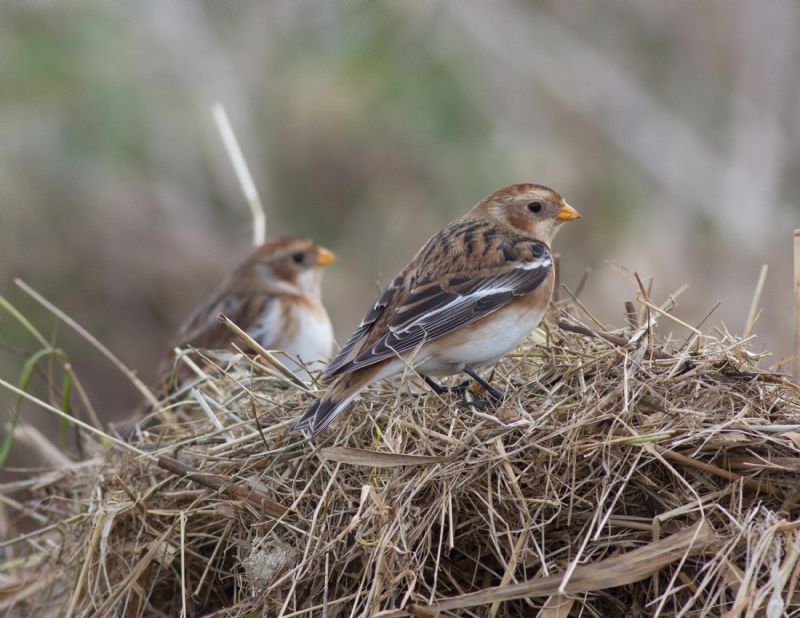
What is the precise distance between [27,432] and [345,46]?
6.21m

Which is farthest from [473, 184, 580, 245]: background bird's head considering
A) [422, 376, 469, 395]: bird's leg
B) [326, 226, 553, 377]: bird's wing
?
[422, 376, 469, 395]: bird's leg

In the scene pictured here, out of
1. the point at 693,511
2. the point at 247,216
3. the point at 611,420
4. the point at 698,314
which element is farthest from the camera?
the point at 247,216

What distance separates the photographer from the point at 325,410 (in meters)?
3.45

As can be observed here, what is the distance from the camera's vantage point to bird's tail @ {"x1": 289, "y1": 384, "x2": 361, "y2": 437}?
3400 millimetres

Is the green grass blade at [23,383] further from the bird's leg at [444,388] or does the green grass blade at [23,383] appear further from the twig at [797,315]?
the twig at [797,315]

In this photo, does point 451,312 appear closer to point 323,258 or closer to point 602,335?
point 602,335

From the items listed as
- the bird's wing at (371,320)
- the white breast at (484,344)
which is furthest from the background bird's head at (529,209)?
the white breast at (484,344)

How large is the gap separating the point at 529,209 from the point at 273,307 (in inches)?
79.5

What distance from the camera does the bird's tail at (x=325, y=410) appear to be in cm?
340

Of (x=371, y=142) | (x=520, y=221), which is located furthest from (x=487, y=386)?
(x=371, y=142)

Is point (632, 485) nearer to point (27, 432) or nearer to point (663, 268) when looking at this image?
point (27, 432)

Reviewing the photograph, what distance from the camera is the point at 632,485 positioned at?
3094 mm

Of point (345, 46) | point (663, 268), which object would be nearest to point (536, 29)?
point (345, 46)

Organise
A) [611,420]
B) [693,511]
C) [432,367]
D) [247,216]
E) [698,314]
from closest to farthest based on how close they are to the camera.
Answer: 1. [693,511]
2. [611,420]
3. [432,367]
4. [698,314]
5. [247,216]
